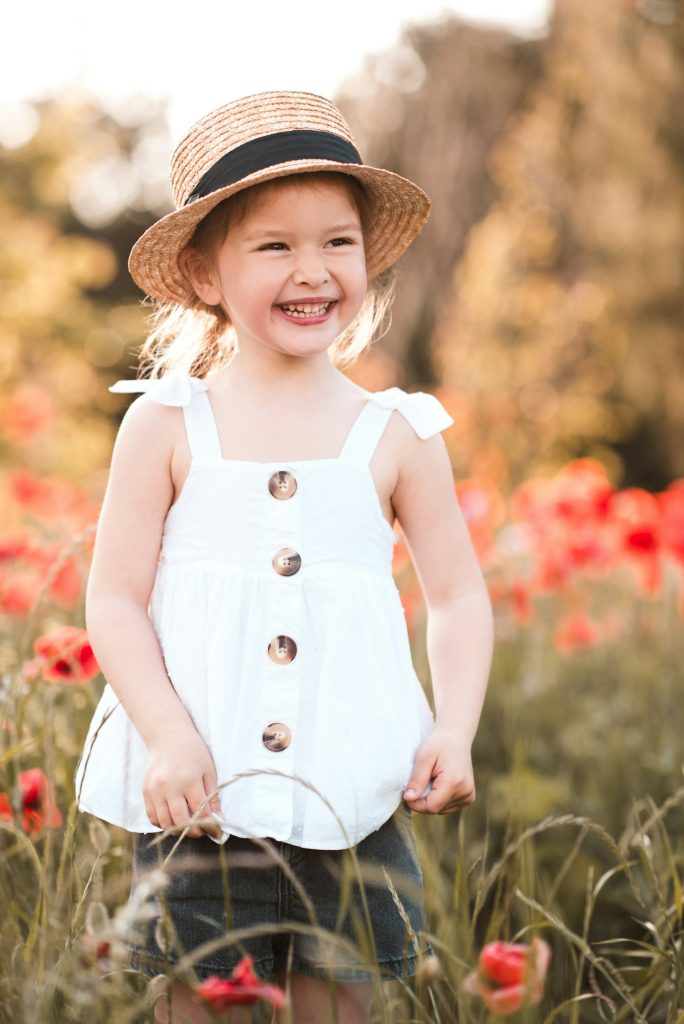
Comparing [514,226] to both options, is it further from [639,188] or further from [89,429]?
[89,429]

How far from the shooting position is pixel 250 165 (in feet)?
5.06

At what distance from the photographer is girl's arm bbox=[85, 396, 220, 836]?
145 cm

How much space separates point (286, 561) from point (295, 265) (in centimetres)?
41

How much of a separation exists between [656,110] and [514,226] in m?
2.40

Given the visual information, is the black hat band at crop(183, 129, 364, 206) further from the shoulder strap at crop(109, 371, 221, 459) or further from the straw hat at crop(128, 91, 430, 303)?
the shoulder strap at crop(109, 371, 221, 459)

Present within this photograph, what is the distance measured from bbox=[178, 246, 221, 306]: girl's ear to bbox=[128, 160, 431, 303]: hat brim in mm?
14

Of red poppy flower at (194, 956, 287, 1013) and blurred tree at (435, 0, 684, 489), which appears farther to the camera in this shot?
blurred tree at (435, 0, 684, 489)

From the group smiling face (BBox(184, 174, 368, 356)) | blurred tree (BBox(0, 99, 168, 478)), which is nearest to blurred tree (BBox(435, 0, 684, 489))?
blurred tree (BBox(0, 99, 168, 478))

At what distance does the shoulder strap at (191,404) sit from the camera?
1.59 metres

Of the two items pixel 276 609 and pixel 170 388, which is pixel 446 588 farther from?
pixel 170 388

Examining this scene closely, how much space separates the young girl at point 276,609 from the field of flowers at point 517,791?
0.33ft

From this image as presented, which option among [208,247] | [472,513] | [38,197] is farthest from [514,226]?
[208,247]

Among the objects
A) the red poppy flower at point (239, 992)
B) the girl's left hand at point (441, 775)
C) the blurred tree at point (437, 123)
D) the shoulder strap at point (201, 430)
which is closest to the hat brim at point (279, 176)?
the shoulder strap at point (201, 430)

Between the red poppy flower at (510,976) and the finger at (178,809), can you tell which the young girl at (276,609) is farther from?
the red poppy flower at (510,976)
